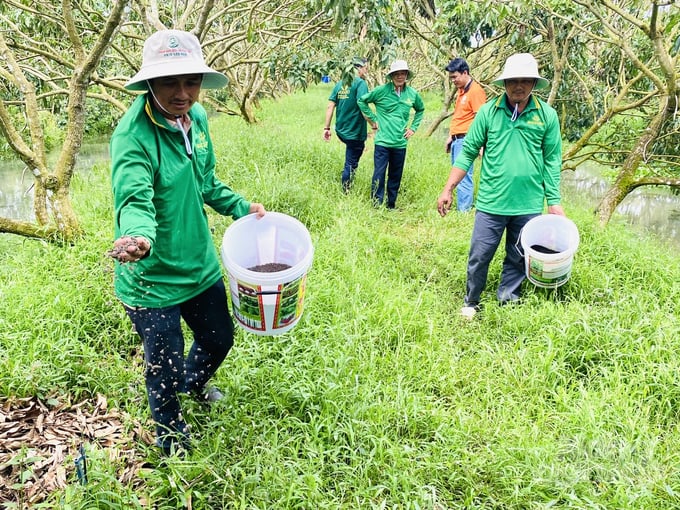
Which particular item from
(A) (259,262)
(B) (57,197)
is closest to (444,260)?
(A) (259,262)

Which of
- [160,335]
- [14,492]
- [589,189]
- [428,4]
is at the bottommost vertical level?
[589,189]

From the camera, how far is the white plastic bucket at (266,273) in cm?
190

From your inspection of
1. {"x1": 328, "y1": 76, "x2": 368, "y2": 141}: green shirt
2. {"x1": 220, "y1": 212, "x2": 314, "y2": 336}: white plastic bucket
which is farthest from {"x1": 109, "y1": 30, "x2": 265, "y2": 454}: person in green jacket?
{"x1": 328, "y1": 76, "x2": 368, "y2": 141}: green shirt

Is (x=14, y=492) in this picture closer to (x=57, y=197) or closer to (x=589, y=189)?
(x=57, y=197)

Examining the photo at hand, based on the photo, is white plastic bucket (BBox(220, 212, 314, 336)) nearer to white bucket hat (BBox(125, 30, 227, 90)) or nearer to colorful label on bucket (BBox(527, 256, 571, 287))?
white bucket hat (BBox(125, 30, 227, 90))

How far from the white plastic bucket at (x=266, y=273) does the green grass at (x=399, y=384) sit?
0.54 metres

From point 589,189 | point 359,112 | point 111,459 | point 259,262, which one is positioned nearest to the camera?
point 111,459

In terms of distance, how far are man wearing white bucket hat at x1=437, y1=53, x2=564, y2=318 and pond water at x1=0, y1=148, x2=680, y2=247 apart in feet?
10.9

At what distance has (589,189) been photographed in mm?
8805

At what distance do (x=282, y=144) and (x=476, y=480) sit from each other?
21.4 ft

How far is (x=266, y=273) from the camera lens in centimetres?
190

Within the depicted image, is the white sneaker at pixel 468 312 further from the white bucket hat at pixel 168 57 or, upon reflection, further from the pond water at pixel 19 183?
the pond water at pixel 19 183

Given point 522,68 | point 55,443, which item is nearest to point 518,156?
point 522,68

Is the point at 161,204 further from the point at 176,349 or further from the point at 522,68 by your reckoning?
the point at 522,68
